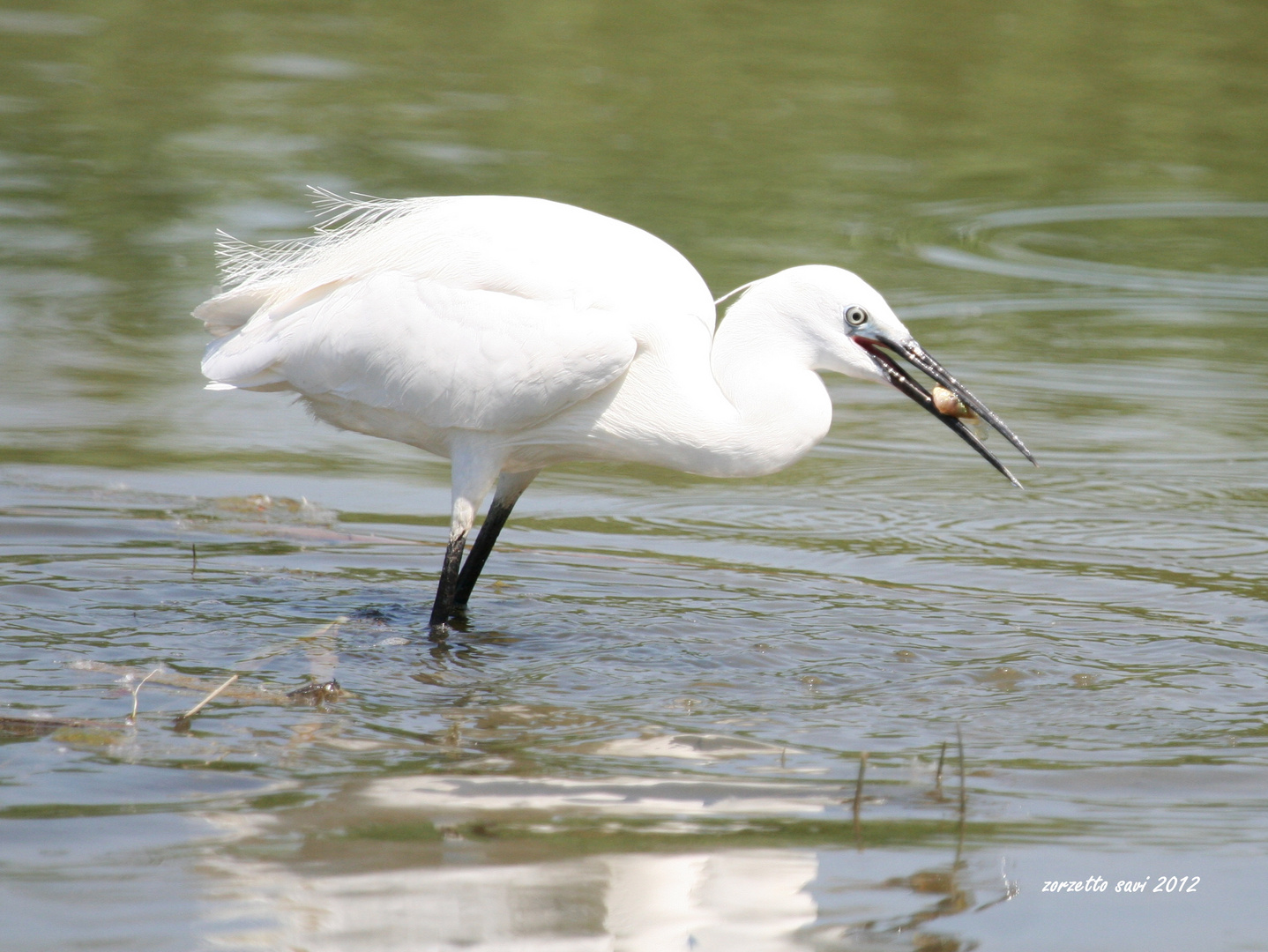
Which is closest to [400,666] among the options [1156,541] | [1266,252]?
[1156,541]

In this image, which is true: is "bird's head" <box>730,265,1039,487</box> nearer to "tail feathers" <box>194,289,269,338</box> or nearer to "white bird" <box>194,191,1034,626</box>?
"white bird" <box>194,191,1034,626</box>

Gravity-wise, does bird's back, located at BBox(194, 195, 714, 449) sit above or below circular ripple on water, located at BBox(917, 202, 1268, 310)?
above

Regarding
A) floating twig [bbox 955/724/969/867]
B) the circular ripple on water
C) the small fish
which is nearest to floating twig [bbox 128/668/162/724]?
floating twig [bbox 955/724/969/867]

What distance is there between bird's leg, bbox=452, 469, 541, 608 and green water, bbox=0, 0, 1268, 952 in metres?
0.14

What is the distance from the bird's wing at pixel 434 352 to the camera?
210 inches

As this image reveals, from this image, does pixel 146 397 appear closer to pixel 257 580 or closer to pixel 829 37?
pixel 257 580

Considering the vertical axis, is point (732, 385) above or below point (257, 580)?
above

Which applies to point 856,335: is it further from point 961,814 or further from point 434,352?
point 961,814

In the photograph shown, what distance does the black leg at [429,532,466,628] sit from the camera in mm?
5734

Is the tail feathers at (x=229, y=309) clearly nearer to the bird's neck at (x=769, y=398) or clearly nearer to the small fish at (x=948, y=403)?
the bird's neck at (x=769, y=398)

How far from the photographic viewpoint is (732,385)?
5.45 meters

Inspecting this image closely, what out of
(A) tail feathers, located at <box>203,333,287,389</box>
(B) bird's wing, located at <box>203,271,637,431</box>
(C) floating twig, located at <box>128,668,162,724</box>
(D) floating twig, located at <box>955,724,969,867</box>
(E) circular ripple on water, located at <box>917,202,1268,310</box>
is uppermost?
(B) bird's wing, located at <box>203,271,637,431</box>

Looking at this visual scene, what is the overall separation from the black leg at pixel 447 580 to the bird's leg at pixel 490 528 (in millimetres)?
74

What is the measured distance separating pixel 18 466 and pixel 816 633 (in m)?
3.44
